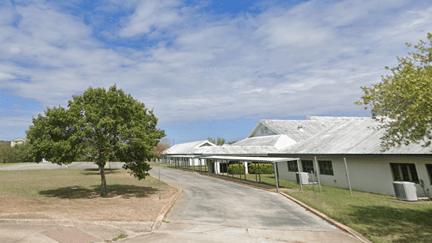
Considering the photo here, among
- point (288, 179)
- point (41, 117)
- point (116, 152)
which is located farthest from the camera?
point (288, 179)

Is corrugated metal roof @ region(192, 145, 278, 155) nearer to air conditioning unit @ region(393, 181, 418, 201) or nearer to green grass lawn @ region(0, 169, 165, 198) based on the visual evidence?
green grass lawn @ region(0, 169, 165, 198)

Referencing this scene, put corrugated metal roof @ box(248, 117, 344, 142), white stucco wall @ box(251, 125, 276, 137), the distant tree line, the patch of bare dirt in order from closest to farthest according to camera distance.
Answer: the patch of bare dirt, corrugated metal roof @ box(248, 117, 344, 142), white stucco wall @ box(251, 125, 276, 137), the distant tree line

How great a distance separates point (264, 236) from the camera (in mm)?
9789

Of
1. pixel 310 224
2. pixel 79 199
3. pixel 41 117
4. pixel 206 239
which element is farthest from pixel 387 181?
pixel 41 117

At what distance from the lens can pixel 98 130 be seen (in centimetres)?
1670

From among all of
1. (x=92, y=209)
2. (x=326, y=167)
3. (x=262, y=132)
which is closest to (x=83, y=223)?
(x=92, y=209)

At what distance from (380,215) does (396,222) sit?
1.24m

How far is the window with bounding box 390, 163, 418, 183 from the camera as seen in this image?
16567mm

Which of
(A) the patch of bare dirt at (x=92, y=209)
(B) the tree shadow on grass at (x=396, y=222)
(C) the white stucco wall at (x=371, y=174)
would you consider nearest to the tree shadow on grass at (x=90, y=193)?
(A) the patch of bare dirt at (x=92, y=209)

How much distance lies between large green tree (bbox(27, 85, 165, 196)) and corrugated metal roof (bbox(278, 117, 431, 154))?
15822 mm

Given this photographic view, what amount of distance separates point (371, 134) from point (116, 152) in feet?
72.2

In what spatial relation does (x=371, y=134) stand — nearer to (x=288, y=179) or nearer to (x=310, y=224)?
(x=288, y=179)

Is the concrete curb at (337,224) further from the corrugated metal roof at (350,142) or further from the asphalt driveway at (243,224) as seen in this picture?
the corrugated metal roof at (350,142)

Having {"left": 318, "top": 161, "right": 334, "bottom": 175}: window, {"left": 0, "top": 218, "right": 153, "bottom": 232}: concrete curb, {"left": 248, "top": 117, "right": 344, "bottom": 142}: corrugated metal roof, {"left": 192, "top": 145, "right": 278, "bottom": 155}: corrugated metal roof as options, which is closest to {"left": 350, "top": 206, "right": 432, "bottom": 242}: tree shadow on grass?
{"left": 0, "top": 218, "right": 153, "bottom": 232}: concrete curb
